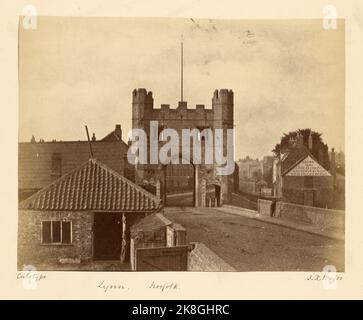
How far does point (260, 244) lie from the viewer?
8500 mm

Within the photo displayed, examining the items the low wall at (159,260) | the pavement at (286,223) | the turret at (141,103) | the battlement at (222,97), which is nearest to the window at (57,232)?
the low wall at (159,260)

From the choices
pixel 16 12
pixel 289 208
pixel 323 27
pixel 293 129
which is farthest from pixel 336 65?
pixel 16 12

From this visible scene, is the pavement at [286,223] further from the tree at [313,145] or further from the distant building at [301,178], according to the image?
the tree at [313,145]

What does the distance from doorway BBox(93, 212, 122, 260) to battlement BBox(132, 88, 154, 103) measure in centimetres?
184

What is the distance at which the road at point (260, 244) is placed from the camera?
831cm

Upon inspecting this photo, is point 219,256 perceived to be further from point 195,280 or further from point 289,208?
point 289,208

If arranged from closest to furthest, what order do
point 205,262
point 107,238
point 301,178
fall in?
point 205,262 → point 107,238 → point 301,178

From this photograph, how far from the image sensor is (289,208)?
385 inches

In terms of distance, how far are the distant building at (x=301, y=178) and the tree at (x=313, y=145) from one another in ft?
0.23

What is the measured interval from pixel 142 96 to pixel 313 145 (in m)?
2.86

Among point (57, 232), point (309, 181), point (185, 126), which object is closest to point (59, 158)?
point (57, 232)

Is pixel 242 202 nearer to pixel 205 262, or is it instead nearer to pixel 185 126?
pixel 205 262

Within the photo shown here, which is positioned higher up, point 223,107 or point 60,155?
point 223,107
